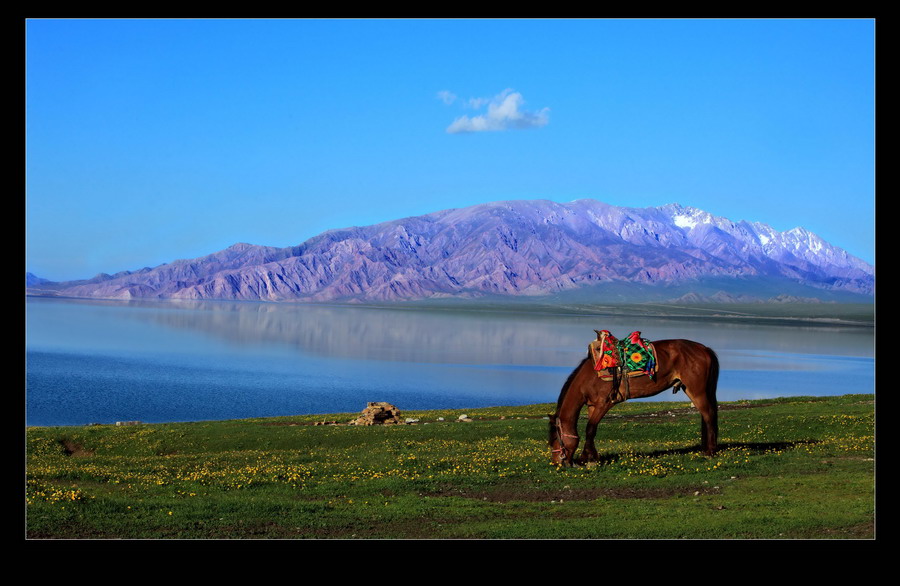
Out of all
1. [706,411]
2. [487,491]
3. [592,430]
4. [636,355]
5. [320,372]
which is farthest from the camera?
[320,372]

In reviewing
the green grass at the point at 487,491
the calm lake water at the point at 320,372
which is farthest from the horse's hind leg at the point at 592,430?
the calm lake water at the point at 320,372

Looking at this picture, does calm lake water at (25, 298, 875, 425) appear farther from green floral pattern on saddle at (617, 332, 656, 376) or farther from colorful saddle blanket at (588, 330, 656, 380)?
green floral pattern on saddle at (617, 332, 656, 376)

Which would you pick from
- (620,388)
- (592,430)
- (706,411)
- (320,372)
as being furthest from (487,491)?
(320,372)

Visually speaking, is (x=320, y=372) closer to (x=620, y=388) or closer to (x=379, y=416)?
(x=379, y=416)

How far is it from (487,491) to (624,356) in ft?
15.9

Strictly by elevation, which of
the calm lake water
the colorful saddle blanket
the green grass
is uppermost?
the colorful saddle blanket

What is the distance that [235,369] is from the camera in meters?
99.1

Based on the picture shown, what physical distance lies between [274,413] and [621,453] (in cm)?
4206

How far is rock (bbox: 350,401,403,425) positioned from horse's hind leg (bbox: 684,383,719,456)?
66.8 feet

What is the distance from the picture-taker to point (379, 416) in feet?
135

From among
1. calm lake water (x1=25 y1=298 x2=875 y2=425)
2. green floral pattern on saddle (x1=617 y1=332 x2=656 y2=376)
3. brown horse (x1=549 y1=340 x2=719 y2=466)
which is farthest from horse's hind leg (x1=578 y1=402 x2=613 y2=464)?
calm lake water (x1=25 y1=298 x2=875 y2=425)

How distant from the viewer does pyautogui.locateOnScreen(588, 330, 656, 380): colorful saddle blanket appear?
21516mm

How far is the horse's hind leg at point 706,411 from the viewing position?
71.9 feet

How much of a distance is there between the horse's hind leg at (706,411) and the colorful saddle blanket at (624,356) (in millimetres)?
1174
